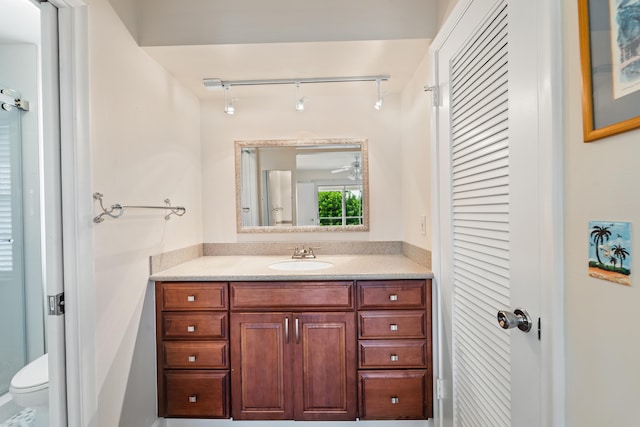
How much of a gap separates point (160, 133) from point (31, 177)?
70 cm

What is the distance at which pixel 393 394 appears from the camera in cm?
179

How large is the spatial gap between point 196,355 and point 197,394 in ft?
0.73

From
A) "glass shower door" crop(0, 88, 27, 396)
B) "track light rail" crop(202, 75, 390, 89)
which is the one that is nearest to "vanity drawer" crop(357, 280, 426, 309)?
"track light rail" crop(202, 75, 390, 89)

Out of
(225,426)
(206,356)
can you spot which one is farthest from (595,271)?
(225,426)

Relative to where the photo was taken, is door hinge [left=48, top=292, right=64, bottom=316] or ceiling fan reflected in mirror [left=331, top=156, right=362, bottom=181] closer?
door hinge [left=48, top=292, right=64, bottom=316]

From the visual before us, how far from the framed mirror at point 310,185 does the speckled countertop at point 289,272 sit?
0.33m

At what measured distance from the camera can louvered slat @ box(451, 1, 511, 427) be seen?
108 cm

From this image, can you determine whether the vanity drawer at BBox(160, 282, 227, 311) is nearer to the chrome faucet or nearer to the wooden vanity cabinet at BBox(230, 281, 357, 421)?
the wooden vanity cabinet at BBox(230, 281, 357, 421)

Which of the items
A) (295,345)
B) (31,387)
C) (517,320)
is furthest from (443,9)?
(31,387)

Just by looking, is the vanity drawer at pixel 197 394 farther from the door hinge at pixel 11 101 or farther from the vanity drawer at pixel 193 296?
the door hinge at pixel 11 101

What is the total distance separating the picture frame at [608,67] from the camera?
0.61m

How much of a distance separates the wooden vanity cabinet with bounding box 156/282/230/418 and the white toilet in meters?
0.52

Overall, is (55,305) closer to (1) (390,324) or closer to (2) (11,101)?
(2) (11,101)

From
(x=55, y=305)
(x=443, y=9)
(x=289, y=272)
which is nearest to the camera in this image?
(x=55, y=305)
